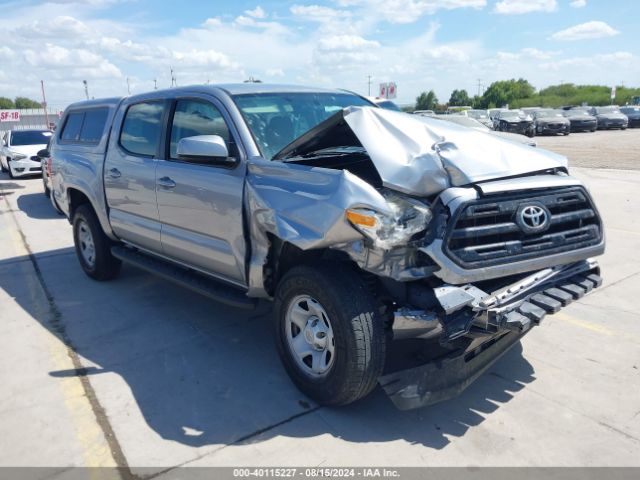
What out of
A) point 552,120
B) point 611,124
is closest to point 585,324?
point 552,120

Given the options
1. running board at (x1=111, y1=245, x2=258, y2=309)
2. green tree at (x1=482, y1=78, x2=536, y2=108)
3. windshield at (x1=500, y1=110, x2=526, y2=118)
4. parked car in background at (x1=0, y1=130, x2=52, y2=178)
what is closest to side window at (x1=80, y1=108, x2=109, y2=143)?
running board at (x1=111, y1=245, x2=258, y2=309)

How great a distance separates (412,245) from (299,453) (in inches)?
52.5

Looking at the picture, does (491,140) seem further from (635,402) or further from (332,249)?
(635,402)

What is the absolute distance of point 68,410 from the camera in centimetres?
353

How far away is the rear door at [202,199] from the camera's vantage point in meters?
3.87

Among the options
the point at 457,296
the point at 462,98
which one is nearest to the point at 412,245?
the point at 457,296

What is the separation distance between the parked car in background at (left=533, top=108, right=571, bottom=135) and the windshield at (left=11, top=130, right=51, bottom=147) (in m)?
26.3

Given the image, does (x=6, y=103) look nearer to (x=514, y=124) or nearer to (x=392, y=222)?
(x=514, y=124)

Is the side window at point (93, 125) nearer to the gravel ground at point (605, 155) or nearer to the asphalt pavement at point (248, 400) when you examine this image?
the asphalt pavement at point (248, 400)

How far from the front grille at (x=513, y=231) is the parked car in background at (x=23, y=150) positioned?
15917 mm

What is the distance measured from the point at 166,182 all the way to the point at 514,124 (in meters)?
27.7

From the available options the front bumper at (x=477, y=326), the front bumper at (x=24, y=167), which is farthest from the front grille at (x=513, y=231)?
the front bumper at (x=24, y=167)

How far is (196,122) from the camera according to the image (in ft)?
14.5

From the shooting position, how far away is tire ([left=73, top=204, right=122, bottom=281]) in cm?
598
